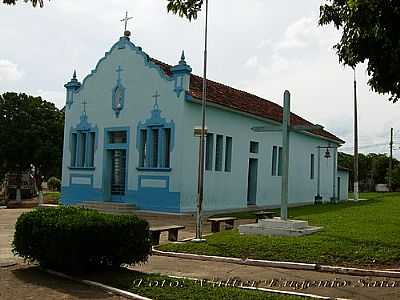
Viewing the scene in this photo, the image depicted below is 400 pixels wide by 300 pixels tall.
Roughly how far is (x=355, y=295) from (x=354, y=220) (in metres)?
10.3

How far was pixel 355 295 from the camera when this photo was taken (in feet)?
28.0

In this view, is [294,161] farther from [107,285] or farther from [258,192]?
[107,285]

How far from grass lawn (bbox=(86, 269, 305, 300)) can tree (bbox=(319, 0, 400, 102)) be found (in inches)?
162

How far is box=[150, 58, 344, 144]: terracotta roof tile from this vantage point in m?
26.6

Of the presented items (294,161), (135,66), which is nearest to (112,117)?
(135,66)

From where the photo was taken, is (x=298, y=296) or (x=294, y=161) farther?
(x=294, y=161)

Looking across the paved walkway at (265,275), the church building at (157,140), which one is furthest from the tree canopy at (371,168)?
the paved walkway at (265,275)

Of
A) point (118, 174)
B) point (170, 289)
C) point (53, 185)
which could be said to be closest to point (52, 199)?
point (118, 174)

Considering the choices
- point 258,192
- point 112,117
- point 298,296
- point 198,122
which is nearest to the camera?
point 298,296

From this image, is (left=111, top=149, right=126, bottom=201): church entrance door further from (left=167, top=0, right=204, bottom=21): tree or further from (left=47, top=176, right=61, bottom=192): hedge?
(left=47, top=176, right=61, bottom=192): hedge

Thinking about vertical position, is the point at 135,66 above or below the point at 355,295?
above

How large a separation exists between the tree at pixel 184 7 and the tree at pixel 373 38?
225 cm

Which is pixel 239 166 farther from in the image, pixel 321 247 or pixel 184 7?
pixel 184 7

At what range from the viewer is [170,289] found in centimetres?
840
